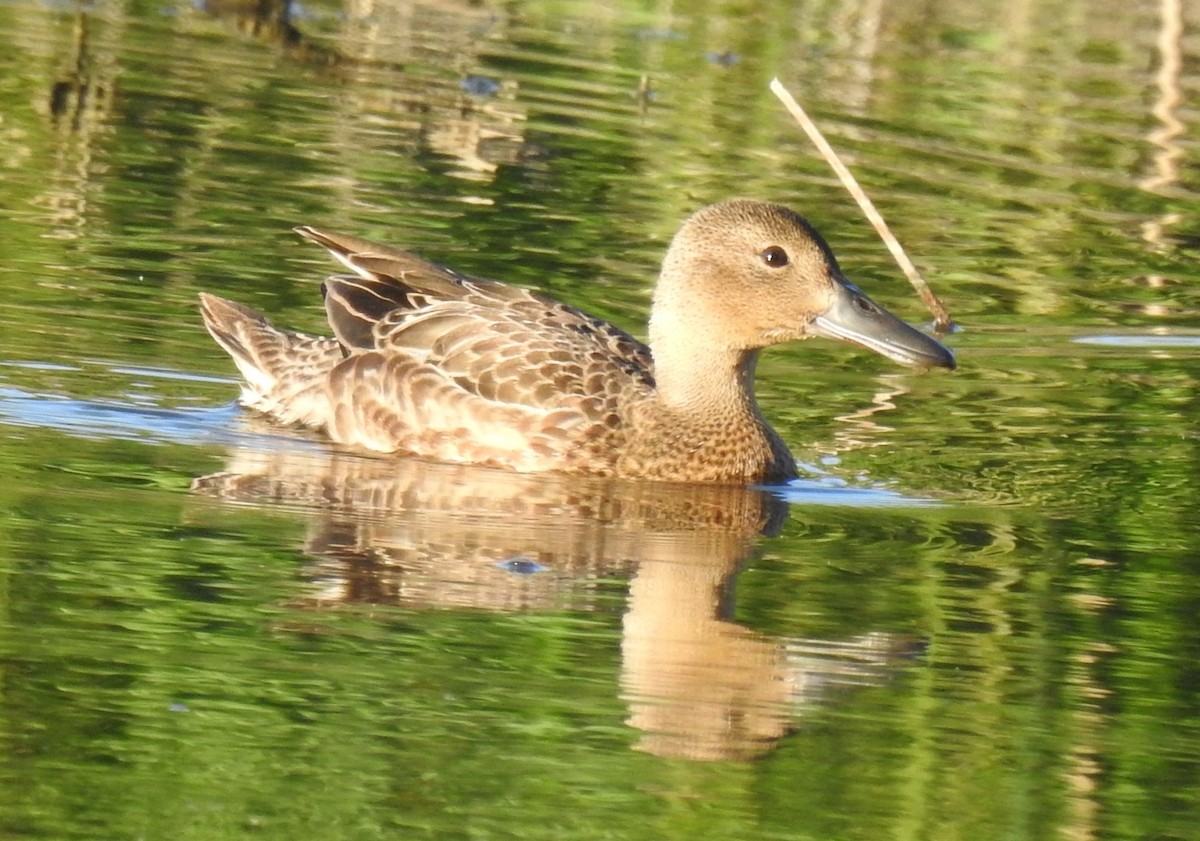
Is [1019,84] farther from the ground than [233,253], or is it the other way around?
[1019,84]

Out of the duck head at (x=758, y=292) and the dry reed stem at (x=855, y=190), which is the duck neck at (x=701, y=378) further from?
the dry reed stem at (x=855, y=190)

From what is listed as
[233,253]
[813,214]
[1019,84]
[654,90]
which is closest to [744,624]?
[233,253]

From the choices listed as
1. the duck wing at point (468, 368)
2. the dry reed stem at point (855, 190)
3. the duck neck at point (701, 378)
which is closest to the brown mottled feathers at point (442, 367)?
the duck wing at point (468, 368)

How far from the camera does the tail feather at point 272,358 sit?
9.49 metres

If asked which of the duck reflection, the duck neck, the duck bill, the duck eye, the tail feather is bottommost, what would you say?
the duck reflection

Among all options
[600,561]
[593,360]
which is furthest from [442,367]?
[600,561]

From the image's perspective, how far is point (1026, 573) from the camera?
754 centimetres

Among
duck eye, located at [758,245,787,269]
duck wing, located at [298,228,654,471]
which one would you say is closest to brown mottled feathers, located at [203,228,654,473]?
duck wing, located at [298,228,654,471]

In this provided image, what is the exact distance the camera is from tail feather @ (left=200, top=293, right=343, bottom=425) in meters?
9.49

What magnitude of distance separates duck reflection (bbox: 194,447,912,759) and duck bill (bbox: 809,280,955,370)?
2.17ft

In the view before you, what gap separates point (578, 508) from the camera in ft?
27.1

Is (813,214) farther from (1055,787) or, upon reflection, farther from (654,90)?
(1055,787)

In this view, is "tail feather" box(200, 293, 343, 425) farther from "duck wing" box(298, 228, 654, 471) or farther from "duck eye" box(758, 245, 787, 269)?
"duck eye" box(758, 245, 787, 269)

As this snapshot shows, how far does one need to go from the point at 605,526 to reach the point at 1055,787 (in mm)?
2636
